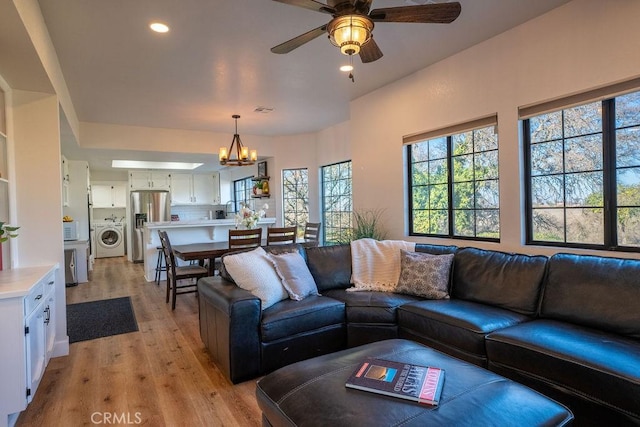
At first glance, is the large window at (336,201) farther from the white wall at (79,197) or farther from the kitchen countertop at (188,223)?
the white wall at (79,197)

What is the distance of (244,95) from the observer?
177 inches

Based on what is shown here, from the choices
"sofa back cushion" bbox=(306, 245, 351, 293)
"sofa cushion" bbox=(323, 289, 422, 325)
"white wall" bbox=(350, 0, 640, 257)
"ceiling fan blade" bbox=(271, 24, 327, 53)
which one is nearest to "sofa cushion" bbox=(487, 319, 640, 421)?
"sofa cushion" bbox=(323, 289, 422, 325)

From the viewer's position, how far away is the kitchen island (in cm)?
602

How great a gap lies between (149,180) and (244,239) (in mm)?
5413

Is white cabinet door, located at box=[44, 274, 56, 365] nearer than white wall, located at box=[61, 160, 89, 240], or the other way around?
white cabinet door, located at box=[44, 274, 56, 365]

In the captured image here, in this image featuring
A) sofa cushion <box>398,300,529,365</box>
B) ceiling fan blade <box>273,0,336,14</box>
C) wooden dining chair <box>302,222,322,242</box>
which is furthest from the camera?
wooden dining chair <box>302,222,322,242</box>

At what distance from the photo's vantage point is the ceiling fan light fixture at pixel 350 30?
1.87 metres

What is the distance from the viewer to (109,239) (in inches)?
357

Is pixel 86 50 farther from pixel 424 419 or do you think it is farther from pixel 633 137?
pixel 633 137

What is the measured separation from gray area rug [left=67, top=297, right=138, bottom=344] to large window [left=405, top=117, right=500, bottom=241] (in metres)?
3.38

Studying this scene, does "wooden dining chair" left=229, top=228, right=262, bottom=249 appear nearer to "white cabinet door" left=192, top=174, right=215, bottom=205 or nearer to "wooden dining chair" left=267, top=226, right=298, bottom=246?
"wooden dining chair" left=267, top=226, right=298, bottom=246

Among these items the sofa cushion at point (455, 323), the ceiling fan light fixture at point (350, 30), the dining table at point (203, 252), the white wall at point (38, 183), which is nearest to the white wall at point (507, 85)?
the sofa cushion at point (455, 323)

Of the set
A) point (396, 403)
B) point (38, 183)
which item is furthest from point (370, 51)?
point (38, 183)

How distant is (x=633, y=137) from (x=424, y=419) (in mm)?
2486
